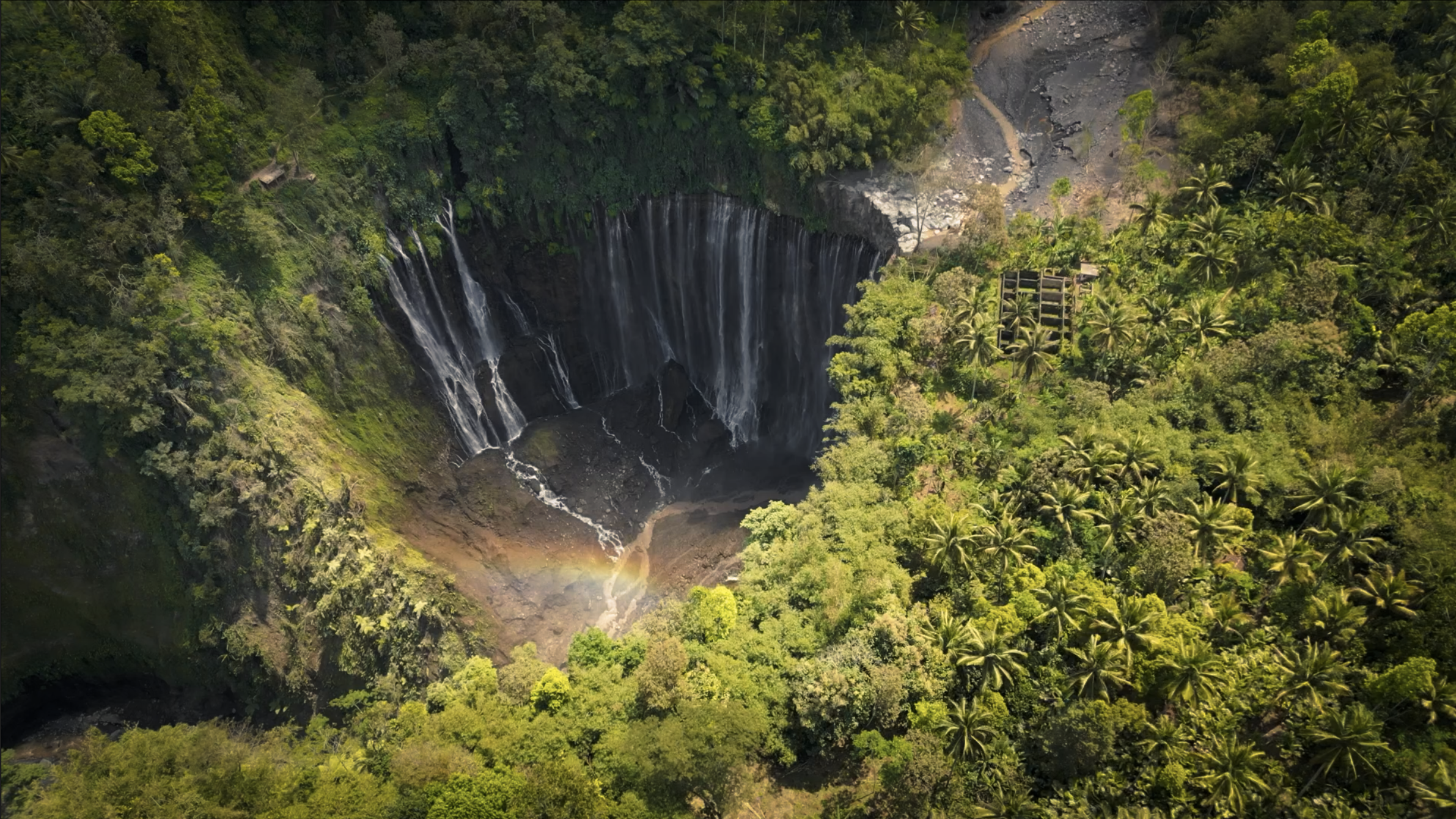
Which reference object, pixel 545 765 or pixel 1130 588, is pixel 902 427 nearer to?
pixel 1130 588

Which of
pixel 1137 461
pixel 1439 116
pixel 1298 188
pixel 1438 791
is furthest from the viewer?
pixel 1298 188

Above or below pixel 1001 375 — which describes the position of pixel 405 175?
above

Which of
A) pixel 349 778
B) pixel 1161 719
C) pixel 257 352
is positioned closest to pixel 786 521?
pixel 1161 719

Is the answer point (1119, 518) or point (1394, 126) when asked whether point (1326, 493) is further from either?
point (1394, 126)

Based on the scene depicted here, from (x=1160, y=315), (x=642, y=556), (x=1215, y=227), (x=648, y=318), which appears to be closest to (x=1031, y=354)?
(x=1160, y=315)

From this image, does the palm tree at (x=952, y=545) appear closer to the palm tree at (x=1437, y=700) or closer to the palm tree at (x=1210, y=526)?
the palm tree at (x=1210, y=526)

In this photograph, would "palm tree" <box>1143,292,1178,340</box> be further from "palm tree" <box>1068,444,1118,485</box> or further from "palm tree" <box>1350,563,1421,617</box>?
"palm tree" <box>1350,563,1421,617</box>

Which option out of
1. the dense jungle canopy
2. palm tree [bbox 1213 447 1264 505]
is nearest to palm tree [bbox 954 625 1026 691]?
the dense jungle canopy
